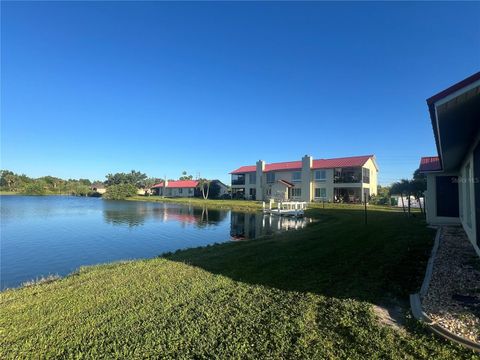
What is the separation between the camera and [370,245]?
1066 cm

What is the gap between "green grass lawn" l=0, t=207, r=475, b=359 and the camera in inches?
153

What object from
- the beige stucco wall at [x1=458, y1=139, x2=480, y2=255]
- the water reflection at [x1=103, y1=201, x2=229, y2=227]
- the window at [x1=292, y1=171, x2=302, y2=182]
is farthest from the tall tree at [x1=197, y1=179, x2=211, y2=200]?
the beige stucco wall at [x1=458, y1=139, x2=480, y2=255]

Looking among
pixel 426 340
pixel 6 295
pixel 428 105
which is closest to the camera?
pixel 426 340

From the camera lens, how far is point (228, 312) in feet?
16.5

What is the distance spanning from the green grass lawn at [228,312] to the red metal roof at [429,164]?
8.78 metres

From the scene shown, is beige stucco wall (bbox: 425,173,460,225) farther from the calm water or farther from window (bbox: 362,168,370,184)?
window (bbox: 362,168,370,184)

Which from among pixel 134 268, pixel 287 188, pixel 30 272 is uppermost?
pixel 287 188

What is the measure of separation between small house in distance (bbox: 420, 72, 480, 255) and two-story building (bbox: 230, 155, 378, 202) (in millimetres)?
23632

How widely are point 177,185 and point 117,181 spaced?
114 feet

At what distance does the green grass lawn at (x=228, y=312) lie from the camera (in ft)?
12.8

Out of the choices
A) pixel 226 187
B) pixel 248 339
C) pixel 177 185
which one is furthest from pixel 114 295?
pixel 177 185

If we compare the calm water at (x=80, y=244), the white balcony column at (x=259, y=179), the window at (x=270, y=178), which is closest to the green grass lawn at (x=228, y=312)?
the calm water at (x=80, y=244)

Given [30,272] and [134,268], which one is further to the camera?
[30,272]

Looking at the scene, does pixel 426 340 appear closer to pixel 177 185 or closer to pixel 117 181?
pixel 177 185
